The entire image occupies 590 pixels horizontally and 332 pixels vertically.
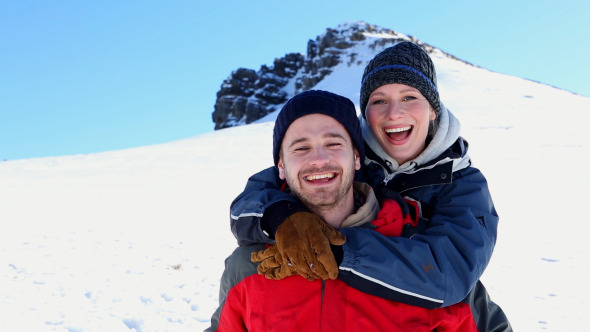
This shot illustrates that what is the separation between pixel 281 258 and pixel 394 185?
3.78 feet

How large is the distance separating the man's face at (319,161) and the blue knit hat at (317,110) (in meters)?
0.03

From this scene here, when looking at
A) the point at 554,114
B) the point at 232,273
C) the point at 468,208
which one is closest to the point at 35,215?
the point at 232,273

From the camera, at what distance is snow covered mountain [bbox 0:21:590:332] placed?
4.75 meters

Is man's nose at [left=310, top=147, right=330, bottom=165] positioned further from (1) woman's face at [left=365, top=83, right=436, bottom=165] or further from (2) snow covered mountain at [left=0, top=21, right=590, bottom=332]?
(2) snow covered mountain at [left=0, top=21, right=590, bottom=332]

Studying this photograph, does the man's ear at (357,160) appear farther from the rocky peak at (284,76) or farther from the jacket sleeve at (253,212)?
the rocky peak at (284,76)

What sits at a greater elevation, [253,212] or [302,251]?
[253,212]

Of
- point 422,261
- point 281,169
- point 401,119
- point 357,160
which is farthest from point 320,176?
point 401,119

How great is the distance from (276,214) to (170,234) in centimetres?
592

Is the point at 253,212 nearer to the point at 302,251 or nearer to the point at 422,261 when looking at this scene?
the point at 302,251

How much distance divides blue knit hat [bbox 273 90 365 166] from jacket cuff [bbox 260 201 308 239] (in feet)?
1.80

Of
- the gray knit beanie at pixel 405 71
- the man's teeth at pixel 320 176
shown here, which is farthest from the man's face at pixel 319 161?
the gray knit beanie at pixel 405 71

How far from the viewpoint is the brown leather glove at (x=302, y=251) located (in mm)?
1989

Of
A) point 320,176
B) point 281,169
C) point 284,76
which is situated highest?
point 284,76

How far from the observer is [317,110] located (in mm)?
2574
